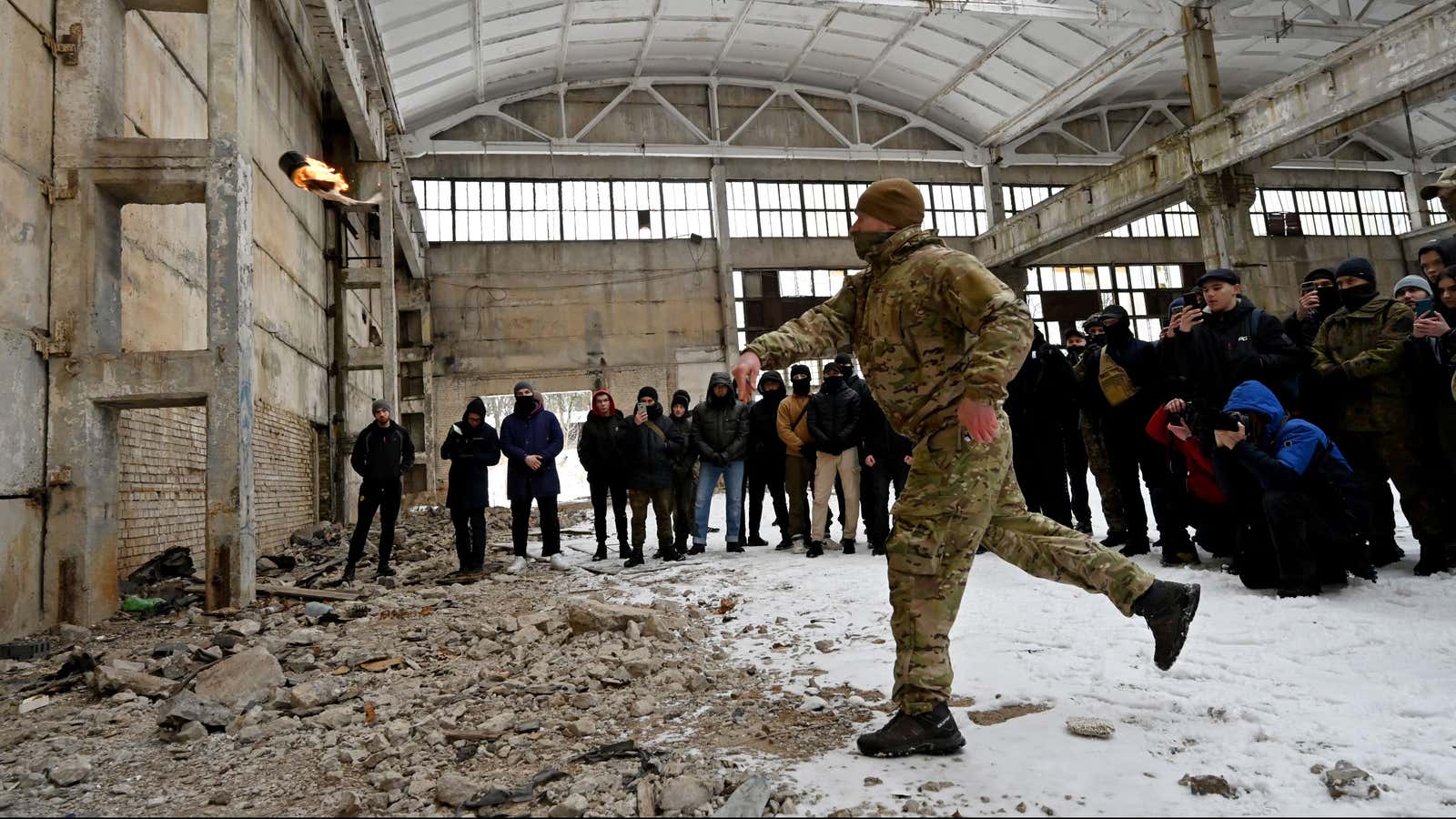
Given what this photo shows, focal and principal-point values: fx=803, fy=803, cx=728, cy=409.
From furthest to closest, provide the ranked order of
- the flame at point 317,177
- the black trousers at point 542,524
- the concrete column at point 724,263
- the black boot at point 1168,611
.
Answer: the concrete column at point 724,263 < the flame at point 317,177 < the black trousers at point 542,524 < the black boot at point 1168,611

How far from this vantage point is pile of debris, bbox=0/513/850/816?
7.64 feet

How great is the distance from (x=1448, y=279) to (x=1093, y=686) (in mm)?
3207

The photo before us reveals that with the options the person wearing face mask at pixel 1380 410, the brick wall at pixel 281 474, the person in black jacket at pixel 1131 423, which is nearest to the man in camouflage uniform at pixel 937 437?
the person wearing face mask at pixel 1380 410

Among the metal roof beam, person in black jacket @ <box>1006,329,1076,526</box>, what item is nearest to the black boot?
person in black jacket @ <box>1006,329,1076,526</box>

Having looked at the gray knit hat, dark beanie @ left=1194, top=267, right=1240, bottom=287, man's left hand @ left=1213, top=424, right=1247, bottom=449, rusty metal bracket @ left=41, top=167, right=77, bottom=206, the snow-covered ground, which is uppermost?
rusty metal bracket @ left=41, top=167, right=77, bottom=206

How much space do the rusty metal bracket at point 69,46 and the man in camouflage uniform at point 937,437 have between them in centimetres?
504

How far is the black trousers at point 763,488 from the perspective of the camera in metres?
7.71

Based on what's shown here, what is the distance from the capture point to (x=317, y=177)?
8641 millimetres

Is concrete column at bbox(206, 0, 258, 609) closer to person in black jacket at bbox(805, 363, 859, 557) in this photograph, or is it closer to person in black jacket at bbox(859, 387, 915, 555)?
person in black jacket at bbox(805, 363, 859, 557)

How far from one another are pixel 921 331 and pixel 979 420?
0.38 m

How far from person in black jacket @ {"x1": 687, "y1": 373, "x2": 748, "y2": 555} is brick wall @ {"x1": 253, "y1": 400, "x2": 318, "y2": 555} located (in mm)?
4109

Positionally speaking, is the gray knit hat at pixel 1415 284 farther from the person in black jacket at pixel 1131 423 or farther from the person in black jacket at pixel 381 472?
the person in black jacket at pixel 381 472

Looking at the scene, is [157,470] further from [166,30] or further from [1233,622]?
Result: [1233,622]

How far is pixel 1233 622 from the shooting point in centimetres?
341
